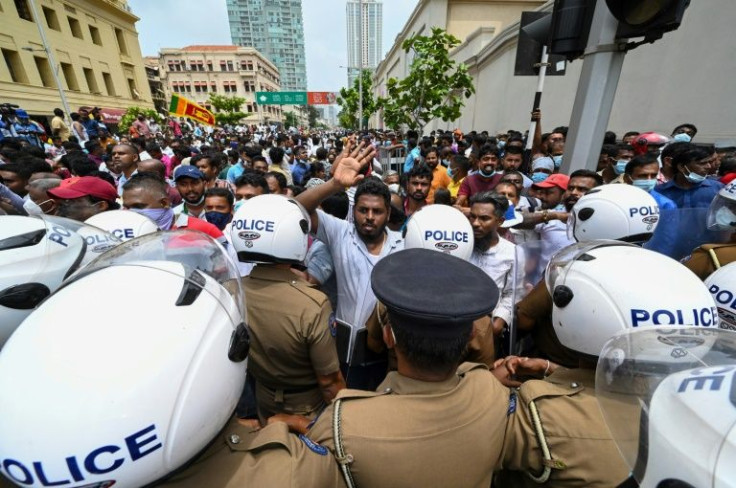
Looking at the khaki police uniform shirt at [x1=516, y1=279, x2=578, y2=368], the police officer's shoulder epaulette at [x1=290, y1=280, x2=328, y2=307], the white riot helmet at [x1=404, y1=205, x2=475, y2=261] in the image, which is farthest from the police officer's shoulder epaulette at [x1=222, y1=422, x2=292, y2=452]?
the khaki police uniform shirt at [x1=516, y1=279, x2=578, y2=368]

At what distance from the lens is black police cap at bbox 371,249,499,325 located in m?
1.06

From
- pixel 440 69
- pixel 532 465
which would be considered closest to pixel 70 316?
pixel 532 465

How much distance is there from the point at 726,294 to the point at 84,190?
14.0 ft

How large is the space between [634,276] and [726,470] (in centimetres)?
91

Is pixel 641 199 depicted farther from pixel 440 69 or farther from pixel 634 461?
pixel 440 69

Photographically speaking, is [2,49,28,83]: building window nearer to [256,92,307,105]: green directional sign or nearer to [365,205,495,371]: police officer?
[256,92,307,105]: green directional sign

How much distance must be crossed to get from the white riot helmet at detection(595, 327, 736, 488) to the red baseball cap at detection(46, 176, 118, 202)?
3630mm

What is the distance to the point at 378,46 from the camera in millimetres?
99562

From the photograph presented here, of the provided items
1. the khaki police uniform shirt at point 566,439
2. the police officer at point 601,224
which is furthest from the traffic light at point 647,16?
the khaki police uniform shirt at point 566,439

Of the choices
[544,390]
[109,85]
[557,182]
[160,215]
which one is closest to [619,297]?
[544,390]

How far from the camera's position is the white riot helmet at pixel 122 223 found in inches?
87.9

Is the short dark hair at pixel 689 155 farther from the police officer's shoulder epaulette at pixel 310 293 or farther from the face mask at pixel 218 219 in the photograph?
the face mask at pixel 218 219

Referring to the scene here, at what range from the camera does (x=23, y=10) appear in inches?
859

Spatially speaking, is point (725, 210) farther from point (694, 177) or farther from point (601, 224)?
point (694, 177)
